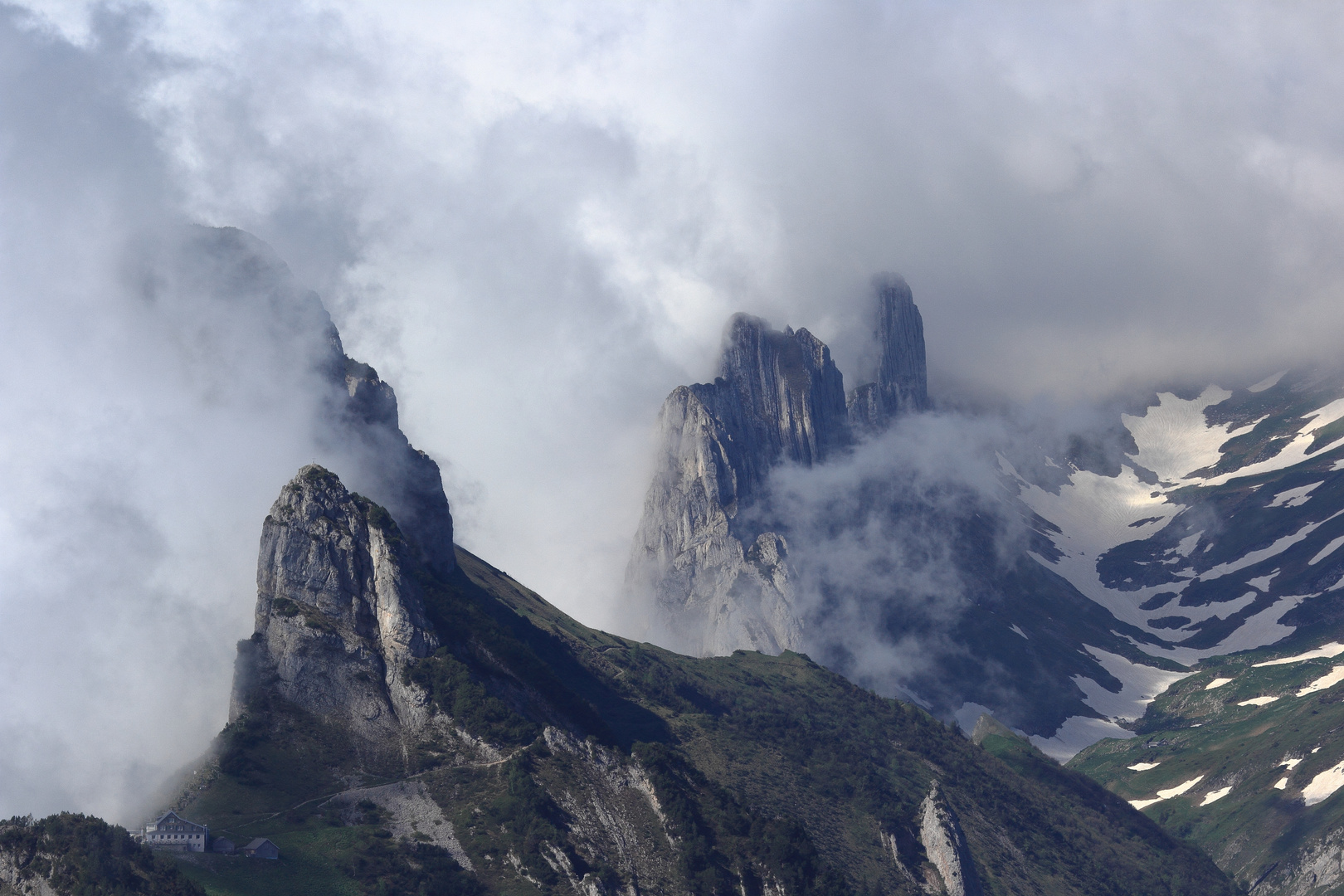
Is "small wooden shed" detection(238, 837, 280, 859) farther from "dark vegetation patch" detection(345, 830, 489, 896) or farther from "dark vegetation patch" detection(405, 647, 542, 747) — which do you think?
"dark vegetation patch" detection(405, 647, 542, 747)

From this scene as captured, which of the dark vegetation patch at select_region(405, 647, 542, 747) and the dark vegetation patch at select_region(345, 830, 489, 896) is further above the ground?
the dark vegetation patch at select_region(405, 647, 542, 747)

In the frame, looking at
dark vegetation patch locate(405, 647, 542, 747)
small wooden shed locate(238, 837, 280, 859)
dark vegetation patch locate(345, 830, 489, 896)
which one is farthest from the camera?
dark vegetation patch locate(405, 647, 542, 747)

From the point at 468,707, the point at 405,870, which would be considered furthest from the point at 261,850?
the point at 468,707

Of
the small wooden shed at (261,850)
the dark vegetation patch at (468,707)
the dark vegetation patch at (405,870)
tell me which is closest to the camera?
the small wooden shed at (261,850)

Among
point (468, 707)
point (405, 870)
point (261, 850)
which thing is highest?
point (468, 707)

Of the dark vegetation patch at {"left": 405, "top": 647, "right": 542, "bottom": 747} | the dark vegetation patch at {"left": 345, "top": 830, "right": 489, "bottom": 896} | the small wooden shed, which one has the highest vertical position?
the dark vegetation patch at {"left": 405, "top": 647, "right": 542, "bottom": 747}

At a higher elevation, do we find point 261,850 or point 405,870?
point 261,850

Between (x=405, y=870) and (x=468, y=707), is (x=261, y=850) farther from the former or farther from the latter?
(x=468, y=707)

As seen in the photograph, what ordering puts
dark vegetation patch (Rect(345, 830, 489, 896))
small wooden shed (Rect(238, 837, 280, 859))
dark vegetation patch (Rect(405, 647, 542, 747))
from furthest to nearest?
dark vegetation patch (Rect(405, 647, 542, 747)) → dark vegetation patch (Rect(345, 830, 489, 896)) → small wooden shed (Rect(238, 837, 280, 859))

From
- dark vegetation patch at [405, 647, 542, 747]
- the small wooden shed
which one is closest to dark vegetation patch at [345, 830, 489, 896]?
the small wooden shed

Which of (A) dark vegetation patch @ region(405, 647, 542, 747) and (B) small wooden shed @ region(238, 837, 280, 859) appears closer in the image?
(B) small wooden shed @ region(238, 837, 280, 859)

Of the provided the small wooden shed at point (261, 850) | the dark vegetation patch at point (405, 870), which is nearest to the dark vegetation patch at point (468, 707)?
the dark vegetation patch at point (405, 870)

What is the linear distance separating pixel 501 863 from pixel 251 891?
107ft

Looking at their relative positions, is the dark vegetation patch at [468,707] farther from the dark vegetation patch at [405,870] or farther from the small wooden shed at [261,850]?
the small wooden shed at [261,850]
